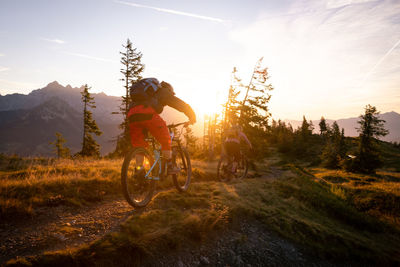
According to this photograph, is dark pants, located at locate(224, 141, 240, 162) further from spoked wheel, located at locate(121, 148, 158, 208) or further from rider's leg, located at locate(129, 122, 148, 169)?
rider's leg, located at locate(129, 122, 148, 169)

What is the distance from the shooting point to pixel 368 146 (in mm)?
27781

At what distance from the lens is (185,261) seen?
249 cm

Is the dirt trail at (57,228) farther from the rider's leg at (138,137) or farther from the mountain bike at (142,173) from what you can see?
the rider's leg at (138,137)

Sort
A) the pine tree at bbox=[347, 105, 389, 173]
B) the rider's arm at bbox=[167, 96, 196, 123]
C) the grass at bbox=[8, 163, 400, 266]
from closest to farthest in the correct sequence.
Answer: the grass at bbox=[8, 163, 400, 266] → the rider's arm at bbox=[167, 96, 196, 123] → the pine tree at bbox=[347, 105, 389, 173]

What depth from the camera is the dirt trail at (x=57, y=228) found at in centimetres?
234

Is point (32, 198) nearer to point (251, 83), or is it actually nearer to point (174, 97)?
point (174, 97)

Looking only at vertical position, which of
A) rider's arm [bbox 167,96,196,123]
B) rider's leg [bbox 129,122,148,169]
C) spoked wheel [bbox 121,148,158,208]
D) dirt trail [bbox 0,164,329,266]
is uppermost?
rider's arm [bbox 167,96,196,123]

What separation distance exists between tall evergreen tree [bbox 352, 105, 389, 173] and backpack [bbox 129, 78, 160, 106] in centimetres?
3286

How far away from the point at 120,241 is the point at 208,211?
1731 millimetres

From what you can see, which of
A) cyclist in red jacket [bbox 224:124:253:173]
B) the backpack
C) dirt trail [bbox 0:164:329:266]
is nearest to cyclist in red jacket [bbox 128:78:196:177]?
the backpack

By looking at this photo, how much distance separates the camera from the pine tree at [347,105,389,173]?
26.5 m

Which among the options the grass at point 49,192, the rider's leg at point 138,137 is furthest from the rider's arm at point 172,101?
the grass at point 49,192

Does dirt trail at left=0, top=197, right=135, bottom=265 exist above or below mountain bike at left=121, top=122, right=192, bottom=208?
below

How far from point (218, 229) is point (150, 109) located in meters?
2.49
